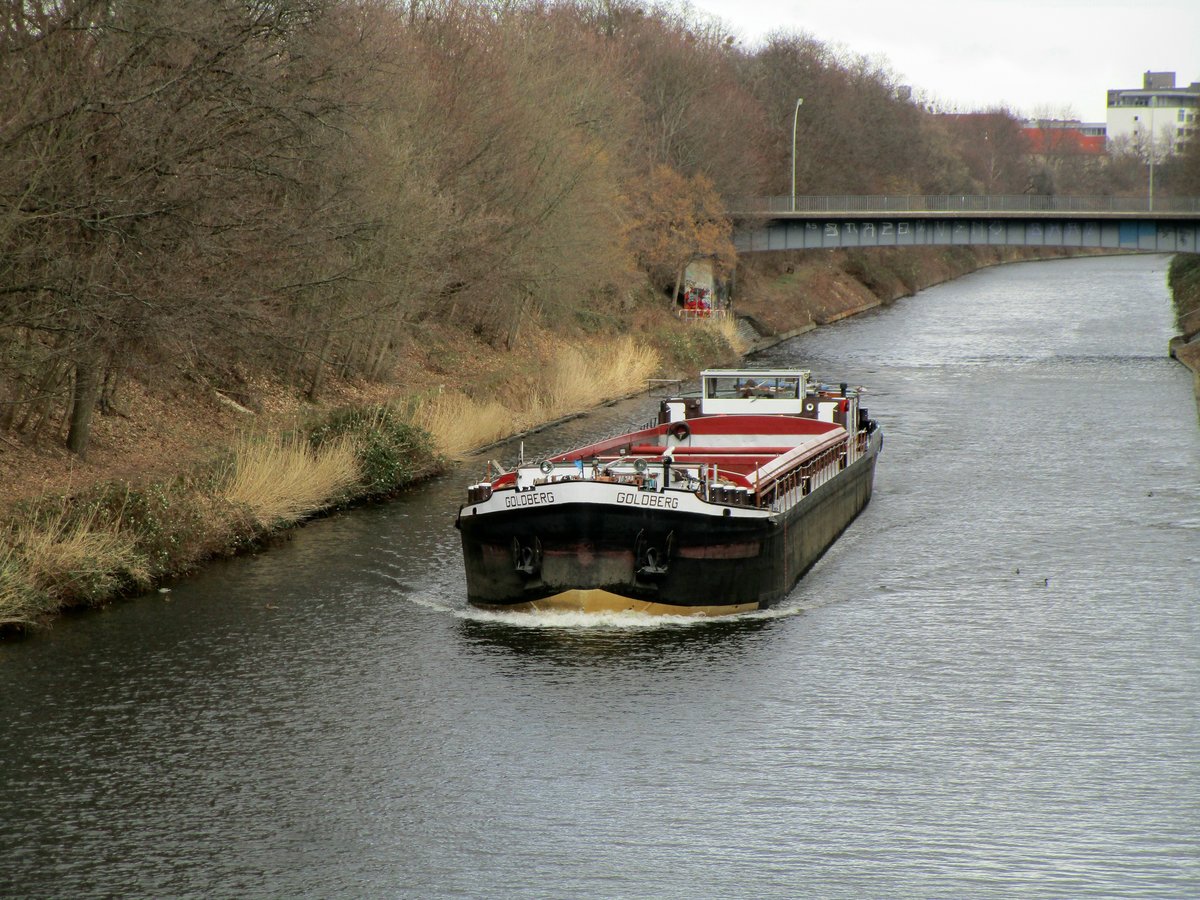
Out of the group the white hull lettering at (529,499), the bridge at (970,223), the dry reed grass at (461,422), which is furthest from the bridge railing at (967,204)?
the white hull lettering at (529,499)

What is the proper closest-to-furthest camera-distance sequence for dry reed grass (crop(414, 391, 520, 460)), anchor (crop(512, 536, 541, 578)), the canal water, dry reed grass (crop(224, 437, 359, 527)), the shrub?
1. the canal water
2. anchor (crop(512, 536, 541, 578))
3. dry reed grass (crop(224, 437, 359, 527))
4. the shrub
5. dry reed grass (crop(414, 391, 520, 460))

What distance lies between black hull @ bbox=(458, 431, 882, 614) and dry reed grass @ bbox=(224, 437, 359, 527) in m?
6.02

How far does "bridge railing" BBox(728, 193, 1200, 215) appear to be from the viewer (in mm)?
73938

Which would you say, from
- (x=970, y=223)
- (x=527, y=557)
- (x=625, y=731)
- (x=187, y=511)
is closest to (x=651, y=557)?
(x=527, y=557)

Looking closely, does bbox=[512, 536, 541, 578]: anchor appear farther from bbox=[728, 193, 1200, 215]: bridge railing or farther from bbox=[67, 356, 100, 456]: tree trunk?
bbox=[728, 193, 1200, 215]: bridge railing

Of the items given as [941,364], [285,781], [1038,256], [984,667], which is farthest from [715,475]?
[1038,256]

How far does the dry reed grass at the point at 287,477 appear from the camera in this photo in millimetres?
26500

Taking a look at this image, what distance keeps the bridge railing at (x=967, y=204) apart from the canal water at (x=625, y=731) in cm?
4816

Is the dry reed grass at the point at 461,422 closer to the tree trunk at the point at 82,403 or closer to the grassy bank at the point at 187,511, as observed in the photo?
the grassy bank at the point at 187,511

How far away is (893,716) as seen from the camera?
58.0 ft

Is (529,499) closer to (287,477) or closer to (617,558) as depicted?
(617,558)

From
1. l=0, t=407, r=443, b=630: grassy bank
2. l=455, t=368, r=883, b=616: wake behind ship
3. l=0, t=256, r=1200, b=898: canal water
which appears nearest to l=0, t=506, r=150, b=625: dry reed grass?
l=0, t=407, r=443, b=630: grassy bank

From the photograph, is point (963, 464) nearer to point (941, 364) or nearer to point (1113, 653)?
point (1113, 653)

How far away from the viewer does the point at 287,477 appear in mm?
27578
